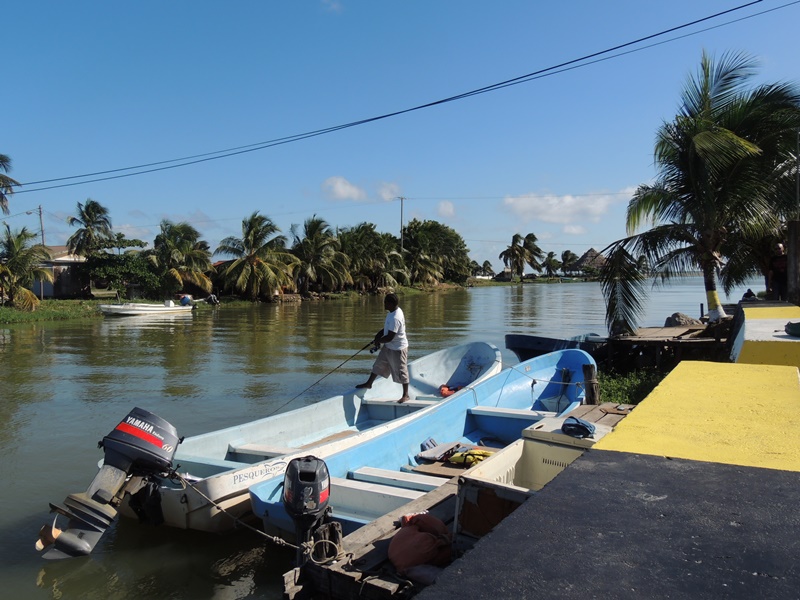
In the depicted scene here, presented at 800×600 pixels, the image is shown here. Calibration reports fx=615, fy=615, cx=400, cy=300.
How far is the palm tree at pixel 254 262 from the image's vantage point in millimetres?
43562

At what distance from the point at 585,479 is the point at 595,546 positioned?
2.07 feet

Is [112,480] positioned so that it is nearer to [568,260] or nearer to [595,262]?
[595,262]

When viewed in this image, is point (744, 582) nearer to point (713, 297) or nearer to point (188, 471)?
point (188, 471)

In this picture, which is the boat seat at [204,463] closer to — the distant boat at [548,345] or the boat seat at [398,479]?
the boat seat at [398,479]

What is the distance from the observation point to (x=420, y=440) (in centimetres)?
771

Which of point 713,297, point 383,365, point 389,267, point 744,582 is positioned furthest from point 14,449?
point 389,267

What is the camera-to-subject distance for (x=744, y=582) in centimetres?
192

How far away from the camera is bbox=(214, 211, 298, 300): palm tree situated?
143ft

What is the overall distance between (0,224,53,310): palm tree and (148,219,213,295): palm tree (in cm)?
903

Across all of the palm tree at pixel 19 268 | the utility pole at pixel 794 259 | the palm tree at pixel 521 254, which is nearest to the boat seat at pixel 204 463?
the utility pole at pixel 794 259

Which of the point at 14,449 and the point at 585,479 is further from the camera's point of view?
the point at 14,449

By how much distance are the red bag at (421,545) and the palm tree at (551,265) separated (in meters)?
139

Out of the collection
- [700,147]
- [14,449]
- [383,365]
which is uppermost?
[700,147]

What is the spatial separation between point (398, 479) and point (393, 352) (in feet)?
11.8
